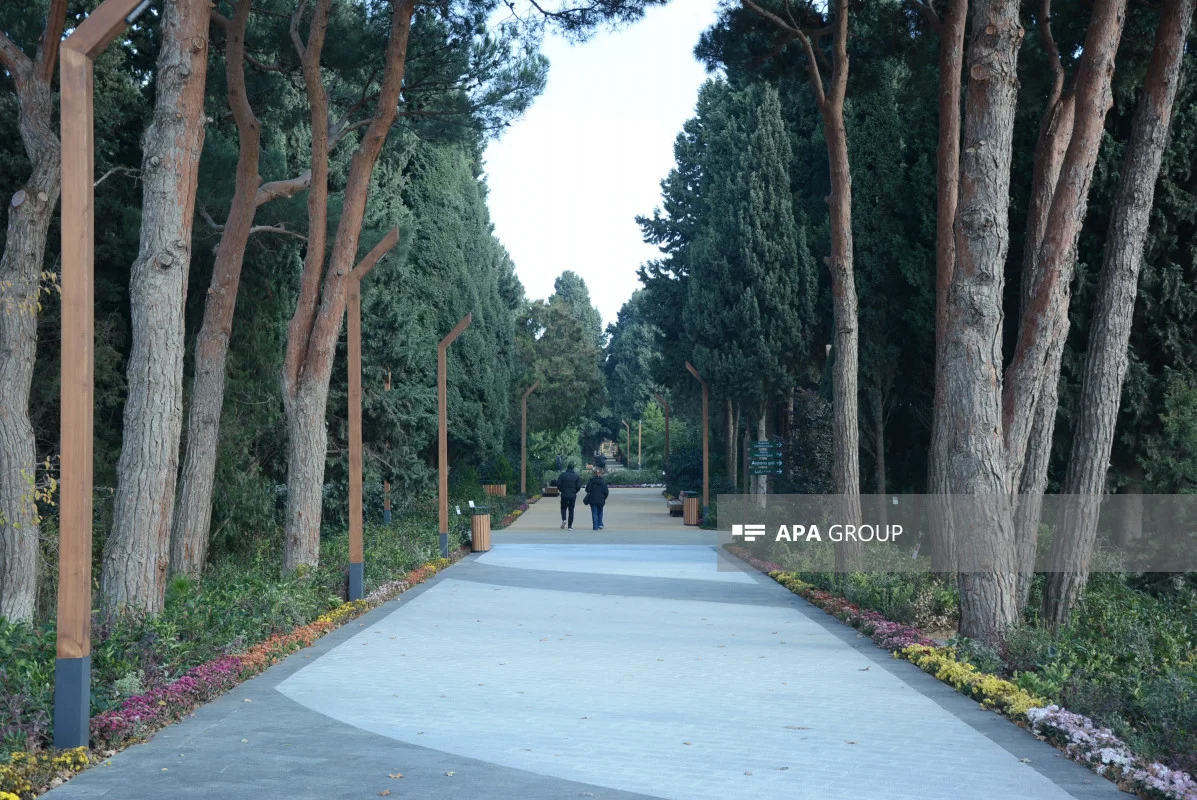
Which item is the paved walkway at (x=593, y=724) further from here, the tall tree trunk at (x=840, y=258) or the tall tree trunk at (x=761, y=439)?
the tall tree trunk at (x=761, y=439)

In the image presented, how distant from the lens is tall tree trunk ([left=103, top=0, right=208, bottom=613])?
35.8 feet

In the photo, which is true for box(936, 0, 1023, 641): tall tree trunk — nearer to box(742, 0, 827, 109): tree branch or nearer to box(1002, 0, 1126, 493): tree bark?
box(1002, 0, 1126, 493): tree bark

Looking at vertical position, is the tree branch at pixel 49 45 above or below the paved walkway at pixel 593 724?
above

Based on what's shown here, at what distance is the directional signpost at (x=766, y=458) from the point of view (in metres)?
26.1

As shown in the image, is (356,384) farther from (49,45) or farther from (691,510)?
(691,510)

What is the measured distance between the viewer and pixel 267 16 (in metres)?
18.6

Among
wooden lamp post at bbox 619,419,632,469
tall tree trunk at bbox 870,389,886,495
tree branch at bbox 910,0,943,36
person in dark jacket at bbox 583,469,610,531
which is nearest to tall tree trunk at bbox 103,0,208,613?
tree branch at bbox 910,0,943,36

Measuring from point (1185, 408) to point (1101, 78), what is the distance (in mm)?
9058

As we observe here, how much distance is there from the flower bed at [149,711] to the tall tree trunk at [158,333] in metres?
1.20

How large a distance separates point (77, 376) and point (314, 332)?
31.2 ft

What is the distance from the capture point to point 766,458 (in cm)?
2620

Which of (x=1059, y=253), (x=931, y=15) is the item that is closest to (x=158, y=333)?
(x=1059, y=253)

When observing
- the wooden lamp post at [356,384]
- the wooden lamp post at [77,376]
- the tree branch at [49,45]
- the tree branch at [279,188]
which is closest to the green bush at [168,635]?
the wooden lamp post at [77,376]

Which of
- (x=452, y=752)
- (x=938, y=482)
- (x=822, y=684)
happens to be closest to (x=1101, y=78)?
(x=938, y=482)
